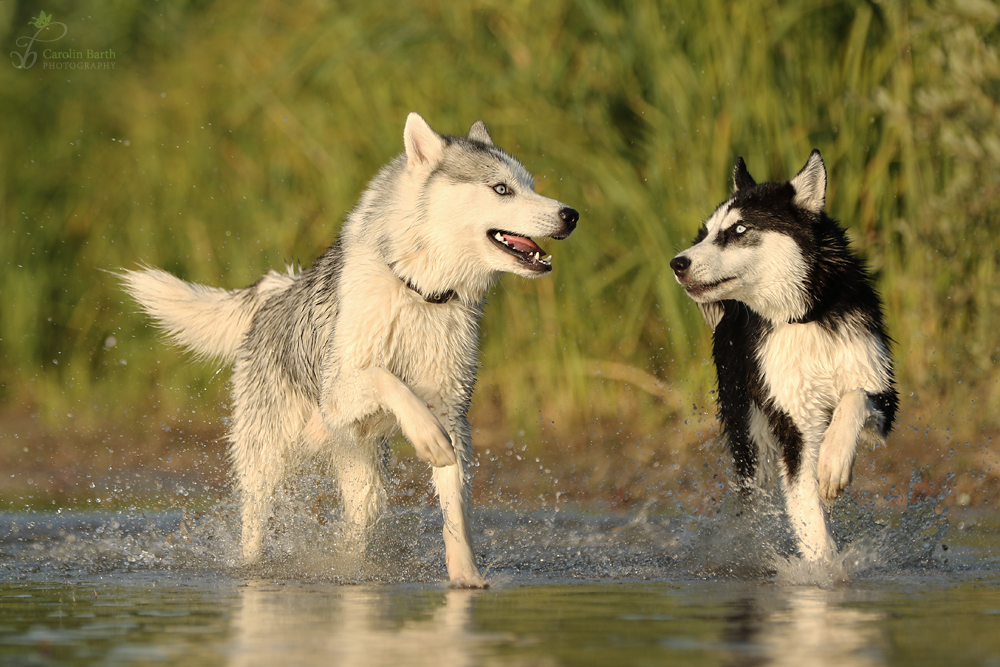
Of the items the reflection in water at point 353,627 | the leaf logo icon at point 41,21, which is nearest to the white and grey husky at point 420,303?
the reflection in water at point 353,627

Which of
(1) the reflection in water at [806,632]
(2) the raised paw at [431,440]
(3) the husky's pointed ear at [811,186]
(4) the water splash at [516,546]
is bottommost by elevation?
(1) the reflection in water at [806,632]

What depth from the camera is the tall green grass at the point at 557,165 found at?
25.6ft

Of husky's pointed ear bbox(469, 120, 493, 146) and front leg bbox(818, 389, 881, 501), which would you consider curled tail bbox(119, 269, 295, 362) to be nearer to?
husky's pointed ear bbox(469, 120, 493, 146)

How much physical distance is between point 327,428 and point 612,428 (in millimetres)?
3496

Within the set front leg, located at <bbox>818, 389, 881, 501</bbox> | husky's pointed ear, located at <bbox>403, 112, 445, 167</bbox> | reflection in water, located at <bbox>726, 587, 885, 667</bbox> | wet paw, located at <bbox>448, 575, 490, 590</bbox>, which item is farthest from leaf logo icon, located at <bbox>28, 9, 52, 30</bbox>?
reflection in water, located at <bbox>726, 587, 885, 667</bbox>

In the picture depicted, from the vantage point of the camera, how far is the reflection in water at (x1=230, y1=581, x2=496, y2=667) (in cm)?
310

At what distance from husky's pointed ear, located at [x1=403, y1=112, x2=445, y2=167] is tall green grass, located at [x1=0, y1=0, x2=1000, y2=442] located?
3180mm

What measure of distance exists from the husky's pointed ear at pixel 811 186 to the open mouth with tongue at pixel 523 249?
1077 mm

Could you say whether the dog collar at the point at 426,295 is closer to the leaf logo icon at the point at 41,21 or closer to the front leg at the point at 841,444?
the front leg at the point at 841,444

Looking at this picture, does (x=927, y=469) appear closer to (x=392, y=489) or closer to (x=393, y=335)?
(x=392, y=489)

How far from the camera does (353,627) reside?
3578 mm

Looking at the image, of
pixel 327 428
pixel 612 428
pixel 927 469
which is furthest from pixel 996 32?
pixel 327 428

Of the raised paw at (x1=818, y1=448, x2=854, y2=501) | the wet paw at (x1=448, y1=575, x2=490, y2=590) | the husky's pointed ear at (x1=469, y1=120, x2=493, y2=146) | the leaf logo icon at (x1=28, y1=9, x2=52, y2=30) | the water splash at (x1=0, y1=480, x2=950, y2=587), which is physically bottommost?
the wet paw at (x1=448, y1=575, x2=490, y2=590)


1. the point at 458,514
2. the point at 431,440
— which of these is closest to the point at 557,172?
the point at 458,514
